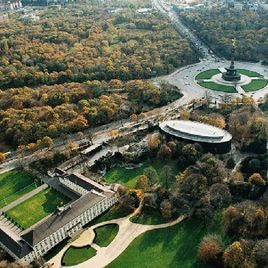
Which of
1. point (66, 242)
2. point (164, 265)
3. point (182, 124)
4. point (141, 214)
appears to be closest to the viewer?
point (164, 265)

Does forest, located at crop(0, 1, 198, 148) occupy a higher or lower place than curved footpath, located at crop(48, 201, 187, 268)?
higher

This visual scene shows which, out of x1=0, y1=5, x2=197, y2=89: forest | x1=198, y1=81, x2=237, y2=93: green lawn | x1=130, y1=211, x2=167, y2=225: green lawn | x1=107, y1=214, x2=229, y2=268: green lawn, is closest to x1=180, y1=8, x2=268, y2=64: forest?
x1=0, y1=5, x2=197, y2=89: forest

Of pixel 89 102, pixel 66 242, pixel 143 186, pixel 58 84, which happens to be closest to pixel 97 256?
pixel 66 242

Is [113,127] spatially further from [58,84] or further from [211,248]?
[211,248]

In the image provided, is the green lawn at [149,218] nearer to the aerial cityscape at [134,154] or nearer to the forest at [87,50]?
the aerial cityscape at [134,154]

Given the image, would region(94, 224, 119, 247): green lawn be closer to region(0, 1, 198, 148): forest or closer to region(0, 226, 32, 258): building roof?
region(0, 226, 32, 258): building roof

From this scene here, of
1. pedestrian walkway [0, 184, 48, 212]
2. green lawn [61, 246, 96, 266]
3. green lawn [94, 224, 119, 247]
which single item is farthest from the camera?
pedestrian walkway [0, 184, 48, 212]
